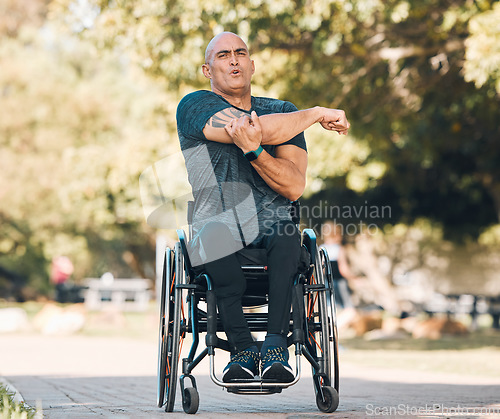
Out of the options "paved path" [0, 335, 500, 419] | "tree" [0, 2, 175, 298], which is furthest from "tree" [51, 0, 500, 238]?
"tree" [0, 2, 175, 298]

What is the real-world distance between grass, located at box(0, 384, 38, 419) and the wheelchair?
708 millimetres

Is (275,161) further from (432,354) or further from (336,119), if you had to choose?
(432,354)

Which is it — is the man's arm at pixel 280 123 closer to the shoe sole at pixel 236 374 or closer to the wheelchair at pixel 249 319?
the wheelchair at pixel 249 319

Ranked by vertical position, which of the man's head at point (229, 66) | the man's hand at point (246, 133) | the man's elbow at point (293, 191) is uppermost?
the man's head at point (229, 66)

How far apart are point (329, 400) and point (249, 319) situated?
66 centimetres

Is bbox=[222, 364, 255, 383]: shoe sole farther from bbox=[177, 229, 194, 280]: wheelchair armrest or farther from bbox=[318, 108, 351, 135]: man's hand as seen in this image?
bbox=[318, 108, 351, 135]: man's hand

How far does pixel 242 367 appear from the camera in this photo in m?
4.38

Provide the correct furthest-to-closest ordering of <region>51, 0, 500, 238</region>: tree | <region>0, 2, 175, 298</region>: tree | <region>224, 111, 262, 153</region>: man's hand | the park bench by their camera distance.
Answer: the park bench
<region>0, 2, 175, 298</region>: tree
<region>51, 0, 500, 238</region>: tree
<region>224, 111, 262, 153</region>: man's hand

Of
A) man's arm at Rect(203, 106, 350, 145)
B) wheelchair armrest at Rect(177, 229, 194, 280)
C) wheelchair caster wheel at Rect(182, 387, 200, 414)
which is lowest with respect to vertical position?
wheelchair caster wheel at Rect(182, 387, 200, 414)

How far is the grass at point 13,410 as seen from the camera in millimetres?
3815

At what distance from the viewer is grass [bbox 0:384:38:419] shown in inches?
150

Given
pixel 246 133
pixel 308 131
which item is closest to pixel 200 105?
pixel 246 133

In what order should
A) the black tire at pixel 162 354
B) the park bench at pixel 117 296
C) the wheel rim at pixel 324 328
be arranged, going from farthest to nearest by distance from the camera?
the park bench at pixel 117 296 < the black tire at pixel 162 354 < the wheel rim at pixel 324 328

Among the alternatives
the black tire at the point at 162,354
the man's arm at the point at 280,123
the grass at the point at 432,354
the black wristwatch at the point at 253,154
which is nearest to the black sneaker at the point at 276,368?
the black tire at the point at 162,354
